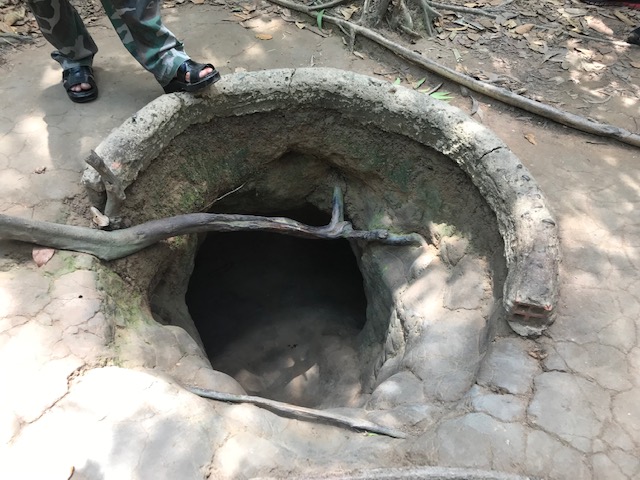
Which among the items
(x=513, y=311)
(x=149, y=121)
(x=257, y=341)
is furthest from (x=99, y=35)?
(x=513, y=311)

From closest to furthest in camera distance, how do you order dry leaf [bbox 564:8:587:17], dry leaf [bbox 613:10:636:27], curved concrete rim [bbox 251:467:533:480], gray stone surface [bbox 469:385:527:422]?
curved concrete rim [bbox 251:467:533:480] → gray stone surface [bbox 469:385:527:422] → dry leaf [bbox 613:10:636:27] → dry leaf [bbox 564:8:587:17]

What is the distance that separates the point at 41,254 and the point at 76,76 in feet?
4.60

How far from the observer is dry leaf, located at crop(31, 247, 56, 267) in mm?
2520

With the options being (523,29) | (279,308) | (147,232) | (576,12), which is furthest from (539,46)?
(147,232)

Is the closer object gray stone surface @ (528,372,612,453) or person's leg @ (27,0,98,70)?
gray stone surface @ (528,372,612,453)

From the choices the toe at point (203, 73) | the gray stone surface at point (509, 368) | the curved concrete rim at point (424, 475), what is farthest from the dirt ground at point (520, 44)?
the curved concrete rim at point (424, 475)

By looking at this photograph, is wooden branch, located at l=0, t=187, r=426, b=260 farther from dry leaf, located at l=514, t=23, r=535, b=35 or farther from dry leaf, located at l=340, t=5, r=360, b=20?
dry leaf, located at l=514, t=23, r=535, b=35

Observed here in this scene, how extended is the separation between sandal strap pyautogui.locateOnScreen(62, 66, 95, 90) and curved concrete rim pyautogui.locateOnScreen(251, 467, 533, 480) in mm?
2836

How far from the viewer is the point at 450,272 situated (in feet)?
10.1

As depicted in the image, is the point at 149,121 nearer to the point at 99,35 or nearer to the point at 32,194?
the point at 32,194

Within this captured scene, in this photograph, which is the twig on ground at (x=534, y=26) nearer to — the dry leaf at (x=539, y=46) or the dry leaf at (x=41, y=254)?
the dry leaf at (x=539, y=46)

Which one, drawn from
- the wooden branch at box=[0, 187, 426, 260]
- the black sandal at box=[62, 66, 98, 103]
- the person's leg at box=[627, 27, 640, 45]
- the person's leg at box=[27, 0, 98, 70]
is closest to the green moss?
the wooden branch at box=[0, 187, 426, 260]

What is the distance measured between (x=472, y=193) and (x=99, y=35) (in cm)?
314

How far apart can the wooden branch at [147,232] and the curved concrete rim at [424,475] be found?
1602mm
